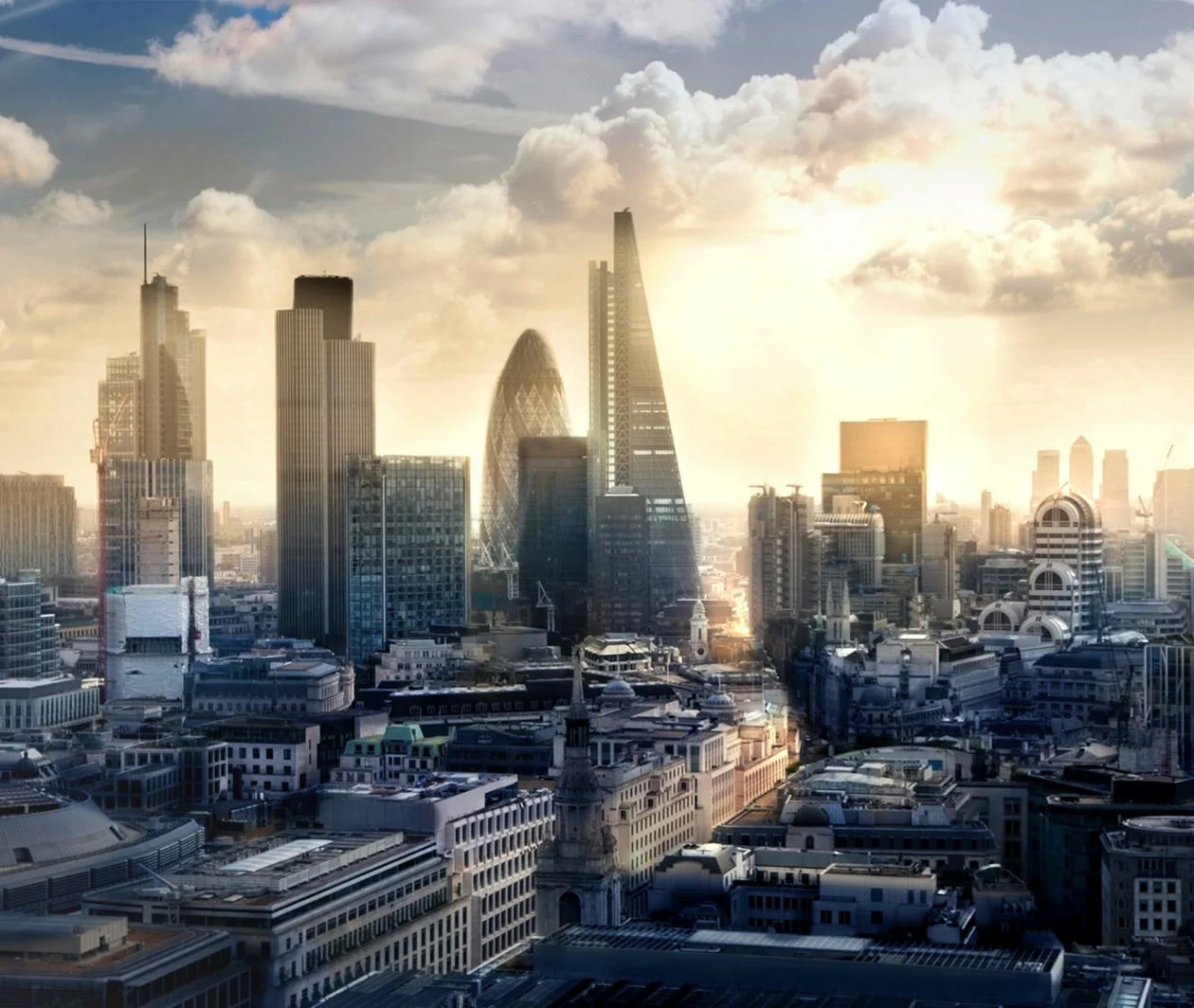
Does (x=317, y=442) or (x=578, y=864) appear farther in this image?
(x=317, y=442)

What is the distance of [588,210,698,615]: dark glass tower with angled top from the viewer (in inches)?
931

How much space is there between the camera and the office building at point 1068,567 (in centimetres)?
2197

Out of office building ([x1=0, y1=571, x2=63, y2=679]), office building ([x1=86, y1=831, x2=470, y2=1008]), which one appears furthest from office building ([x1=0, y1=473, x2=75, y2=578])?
office building ([x1=86, y1=831, x2=470, y2=1008])

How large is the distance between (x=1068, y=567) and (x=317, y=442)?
7923mm

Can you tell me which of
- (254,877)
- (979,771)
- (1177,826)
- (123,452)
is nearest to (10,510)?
(123,452)

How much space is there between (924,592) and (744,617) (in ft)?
11.8

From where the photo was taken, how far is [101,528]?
67.7ft

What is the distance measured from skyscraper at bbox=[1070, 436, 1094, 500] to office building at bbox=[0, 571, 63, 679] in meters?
8.48

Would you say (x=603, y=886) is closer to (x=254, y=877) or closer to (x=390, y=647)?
(x=254, y=877)

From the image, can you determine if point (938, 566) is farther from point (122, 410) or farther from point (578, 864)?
point (578, 864)

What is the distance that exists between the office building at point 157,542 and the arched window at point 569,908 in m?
11.6

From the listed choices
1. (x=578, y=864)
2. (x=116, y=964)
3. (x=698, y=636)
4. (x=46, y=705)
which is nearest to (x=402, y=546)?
(x=698, y=636)

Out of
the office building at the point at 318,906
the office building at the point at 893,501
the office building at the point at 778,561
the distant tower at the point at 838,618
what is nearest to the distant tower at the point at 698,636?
the office building at the point at 778,561

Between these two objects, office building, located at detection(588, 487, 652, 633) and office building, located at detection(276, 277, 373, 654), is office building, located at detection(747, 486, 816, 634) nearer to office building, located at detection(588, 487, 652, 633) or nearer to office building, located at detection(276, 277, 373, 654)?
office building, located at detection(588, 487, 652, 633)
